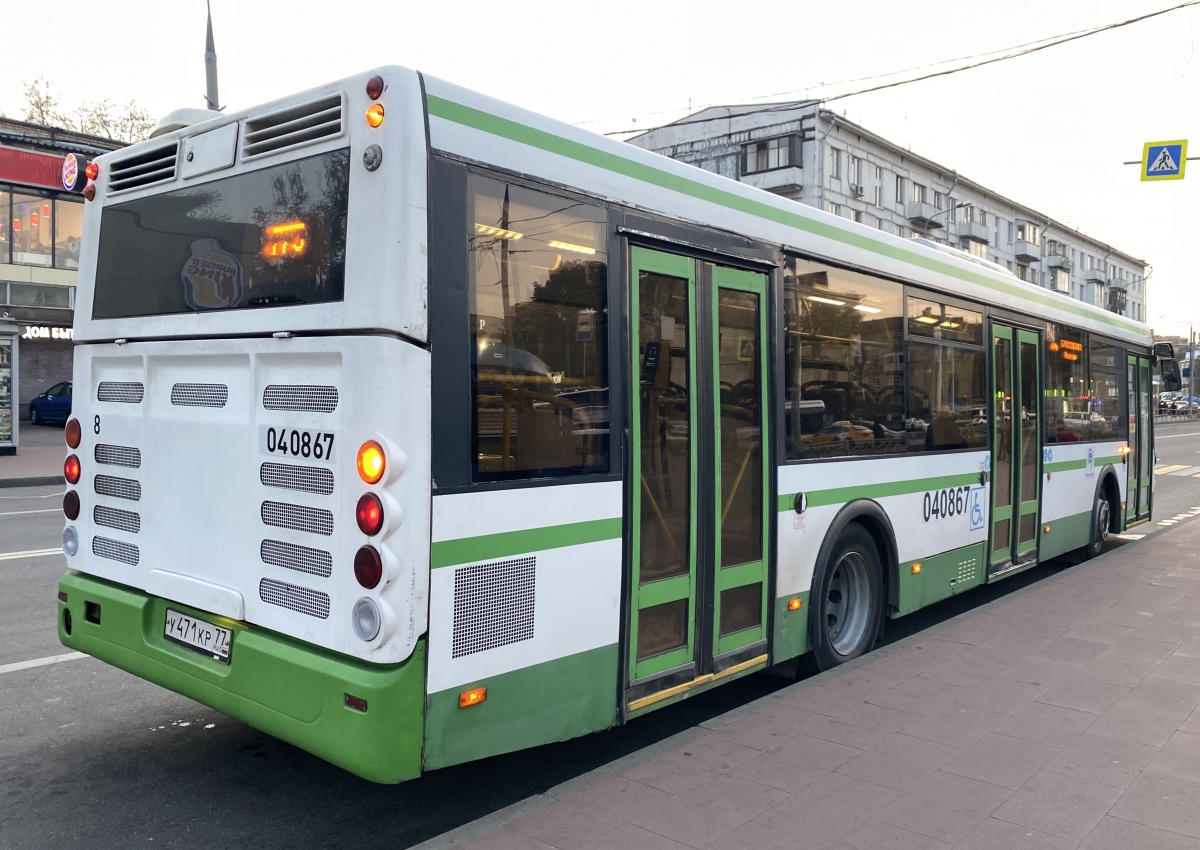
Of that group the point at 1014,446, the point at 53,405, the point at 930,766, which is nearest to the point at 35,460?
the point at 53,405

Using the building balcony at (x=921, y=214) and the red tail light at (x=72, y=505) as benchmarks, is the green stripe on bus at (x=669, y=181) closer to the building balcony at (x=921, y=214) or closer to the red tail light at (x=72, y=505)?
the red tail light at (x=72, y=505)

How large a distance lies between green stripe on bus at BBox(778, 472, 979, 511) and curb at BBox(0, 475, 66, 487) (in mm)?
15714

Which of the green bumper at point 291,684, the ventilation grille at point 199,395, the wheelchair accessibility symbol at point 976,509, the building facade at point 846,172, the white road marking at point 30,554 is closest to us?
the green bumper at point 291,684

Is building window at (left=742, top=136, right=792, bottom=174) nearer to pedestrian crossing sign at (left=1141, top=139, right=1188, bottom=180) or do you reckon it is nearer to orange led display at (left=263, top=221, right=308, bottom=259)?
pedestrian crossing sign at (left=1141, top=139, right=1188, bottom=180)

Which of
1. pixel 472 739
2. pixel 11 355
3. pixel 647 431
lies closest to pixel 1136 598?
pixel 647 431

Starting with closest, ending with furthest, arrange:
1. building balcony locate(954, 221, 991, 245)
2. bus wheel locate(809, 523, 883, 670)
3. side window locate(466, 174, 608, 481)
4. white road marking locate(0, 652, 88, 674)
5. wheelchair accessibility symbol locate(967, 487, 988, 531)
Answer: side window locate(466, 174, 608, 481), white road marking locate(0, 652, 88, 674), bus wheel locate(809, 523, 883, 670), wheelchair accessibility symbol locate(967, 487, 988, 531), building balcony locate(954, 221, 991, 245)

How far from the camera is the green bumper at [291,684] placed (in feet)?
11.3

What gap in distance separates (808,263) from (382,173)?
3.25 meters

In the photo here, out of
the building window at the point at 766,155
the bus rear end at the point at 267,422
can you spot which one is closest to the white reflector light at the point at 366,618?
the bus rear end at the point at 267,422

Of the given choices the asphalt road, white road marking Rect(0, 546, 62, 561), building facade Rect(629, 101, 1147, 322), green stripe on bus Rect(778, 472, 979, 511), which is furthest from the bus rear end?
building facade Rect(629, 101, 1147, 322)

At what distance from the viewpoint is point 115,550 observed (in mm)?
4664

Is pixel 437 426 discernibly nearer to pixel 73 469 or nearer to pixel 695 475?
pixel 695 475

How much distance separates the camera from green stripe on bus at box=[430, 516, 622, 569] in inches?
141

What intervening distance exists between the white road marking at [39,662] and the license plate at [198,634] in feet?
7.55
